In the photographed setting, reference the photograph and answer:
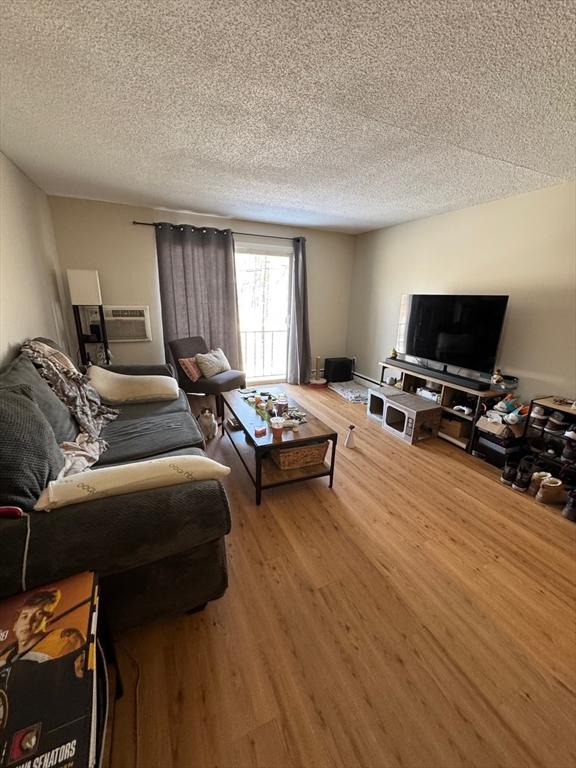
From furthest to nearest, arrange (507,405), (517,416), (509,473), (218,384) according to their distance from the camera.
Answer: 1. (218,384)
2. (507,405)
3. (517,416)
4. (509,473)

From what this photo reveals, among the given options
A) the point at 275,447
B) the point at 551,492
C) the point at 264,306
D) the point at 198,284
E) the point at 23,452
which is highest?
the point at 198,284

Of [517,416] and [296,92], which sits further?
[517,416]

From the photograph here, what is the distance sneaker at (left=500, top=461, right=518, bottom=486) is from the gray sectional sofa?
216 cm

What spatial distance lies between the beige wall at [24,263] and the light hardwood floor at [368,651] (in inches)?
75.4

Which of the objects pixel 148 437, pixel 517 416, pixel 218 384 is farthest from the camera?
pixel 218 384

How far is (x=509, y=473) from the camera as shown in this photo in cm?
227

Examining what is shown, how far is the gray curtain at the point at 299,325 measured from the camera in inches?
166

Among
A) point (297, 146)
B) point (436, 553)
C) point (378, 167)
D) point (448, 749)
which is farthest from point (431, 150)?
point (448, 749)

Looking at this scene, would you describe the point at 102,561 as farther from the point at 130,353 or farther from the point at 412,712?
the point at 130,353

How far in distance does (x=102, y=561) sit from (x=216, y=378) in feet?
8.22

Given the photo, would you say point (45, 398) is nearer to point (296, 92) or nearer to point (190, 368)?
point (190, 368)

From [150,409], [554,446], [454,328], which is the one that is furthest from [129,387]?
[554,446]

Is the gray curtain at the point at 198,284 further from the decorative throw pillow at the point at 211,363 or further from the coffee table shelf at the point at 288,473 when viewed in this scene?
the coffee table shelf at the point at 288,473

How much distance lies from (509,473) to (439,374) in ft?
3.48
